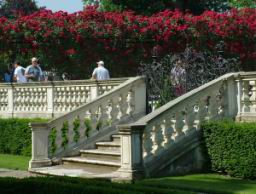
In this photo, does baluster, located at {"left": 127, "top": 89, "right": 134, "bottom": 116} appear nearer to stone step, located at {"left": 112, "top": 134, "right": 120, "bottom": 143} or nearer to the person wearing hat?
stone step, located at {"left": 112, "top": 134, "right": 120, "bottom": 143}

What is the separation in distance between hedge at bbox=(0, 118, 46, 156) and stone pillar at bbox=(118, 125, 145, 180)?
5.87 meters

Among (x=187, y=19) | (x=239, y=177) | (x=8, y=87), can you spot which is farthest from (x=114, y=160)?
(x=187, y=19)

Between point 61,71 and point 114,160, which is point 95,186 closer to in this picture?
point 114,160

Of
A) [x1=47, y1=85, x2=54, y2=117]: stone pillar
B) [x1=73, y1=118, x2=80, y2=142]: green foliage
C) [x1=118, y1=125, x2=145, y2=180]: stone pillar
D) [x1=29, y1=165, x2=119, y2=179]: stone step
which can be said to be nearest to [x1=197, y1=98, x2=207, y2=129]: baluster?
[x1=118, y1=125, x2=145, y2=180]: stone pillar

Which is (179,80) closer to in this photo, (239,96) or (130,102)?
(130,102)

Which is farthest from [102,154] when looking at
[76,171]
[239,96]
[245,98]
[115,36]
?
[115,36]

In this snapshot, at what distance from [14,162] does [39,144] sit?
5.68 ft

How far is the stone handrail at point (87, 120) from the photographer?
15.3 meters

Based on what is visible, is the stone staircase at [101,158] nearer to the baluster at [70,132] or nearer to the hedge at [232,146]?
the baluster at [70,132]

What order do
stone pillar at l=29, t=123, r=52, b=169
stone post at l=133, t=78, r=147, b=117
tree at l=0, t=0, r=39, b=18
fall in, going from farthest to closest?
tree at l=0, t=0, r=39, b=18
stone post at l=133, t=78, r=147, b=117
stone pillar at l=29, t=123, r=52, b=169

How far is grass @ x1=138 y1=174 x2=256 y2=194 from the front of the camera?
11312 mm

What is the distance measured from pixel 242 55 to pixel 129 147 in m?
14.6

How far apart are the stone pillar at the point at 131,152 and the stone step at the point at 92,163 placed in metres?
0.90

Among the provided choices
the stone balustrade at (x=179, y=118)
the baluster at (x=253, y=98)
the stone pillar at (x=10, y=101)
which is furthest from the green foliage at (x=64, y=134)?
the stone pillar at (x=10, y=101)
